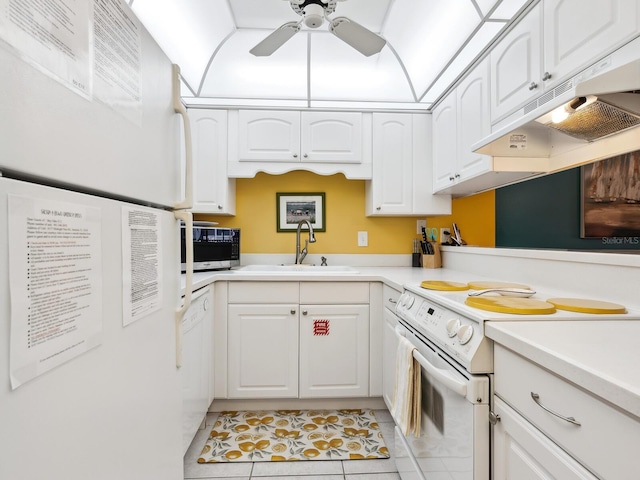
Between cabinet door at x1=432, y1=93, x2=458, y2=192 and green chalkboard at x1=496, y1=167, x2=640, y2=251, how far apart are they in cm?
38

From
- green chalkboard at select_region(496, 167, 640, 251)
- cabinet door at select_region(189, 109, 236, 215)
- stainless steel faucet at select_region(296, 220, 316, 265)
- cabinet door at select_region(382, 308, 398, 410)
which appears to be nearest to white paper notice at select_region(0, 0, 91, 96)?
cabinet door at select_region(382, 308, 398, 410)

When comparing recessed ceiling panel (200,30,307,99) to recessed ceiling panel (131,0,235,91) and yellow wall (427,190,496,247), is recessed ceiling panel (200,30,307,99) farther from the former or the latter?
yellow wall (427,190,496,247)

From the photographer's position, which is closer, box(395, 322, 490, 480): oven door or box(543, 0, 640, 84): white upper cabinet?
box(395, 322, 490, 480): oven door

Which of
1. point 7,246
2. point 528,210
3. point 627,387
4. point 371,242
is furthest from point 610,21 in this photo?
point 371,242

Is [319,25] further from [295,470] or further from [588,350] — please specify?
[295,470]

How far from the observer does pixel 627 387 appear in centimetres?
49

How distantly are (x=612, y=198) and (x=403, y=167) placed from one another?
4.42ft

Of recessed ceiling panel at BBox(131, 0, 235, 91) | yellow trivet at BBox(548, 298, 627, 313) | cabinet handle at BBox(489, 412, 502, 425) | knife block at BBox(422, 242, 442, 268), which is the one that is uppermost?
recessed ceiling panel at BBox(131, 0, 235, 91)

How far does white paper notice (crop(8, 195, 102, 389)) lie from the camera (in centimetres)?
45

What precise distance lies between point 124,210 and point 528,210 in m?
2.01

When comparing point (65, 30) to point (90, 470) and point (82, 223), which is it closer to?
point (82, 223)

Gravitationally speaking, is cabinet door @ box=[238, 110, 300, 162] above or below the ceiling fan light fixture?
below

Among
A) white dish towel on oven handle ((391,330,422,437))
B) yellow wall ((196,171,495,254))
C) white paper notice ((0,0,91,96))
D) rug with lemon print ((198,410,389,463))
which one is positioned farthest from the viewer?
yellow wall ((196,171,495,254))

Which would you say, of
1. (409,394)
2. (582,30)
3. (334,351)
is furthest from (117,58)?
(334,351)
